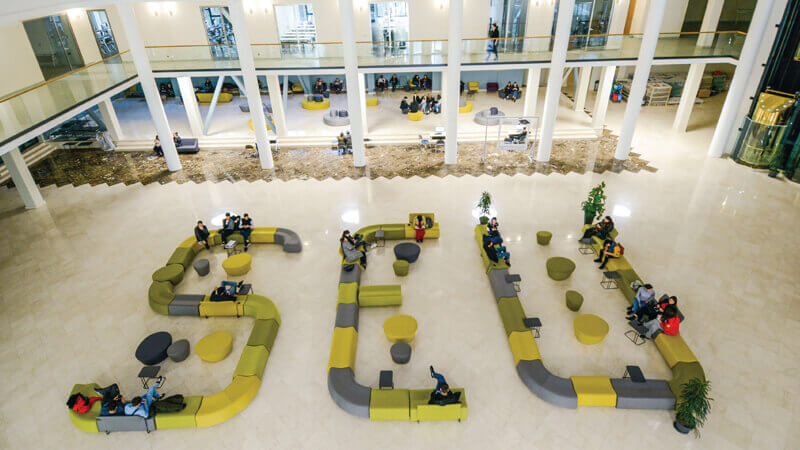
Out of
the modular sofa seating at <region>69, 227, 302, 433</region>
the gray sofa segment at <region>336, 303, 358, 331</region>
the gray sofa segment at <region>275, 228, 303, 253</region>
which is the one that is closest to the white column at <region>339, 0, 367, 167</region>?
the gray sofa segment at <region>275, 228, 303, 253</region>

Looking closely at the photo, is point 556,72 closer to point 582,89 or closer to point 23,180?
point 582,89

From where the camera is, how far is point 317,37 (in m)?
23.5

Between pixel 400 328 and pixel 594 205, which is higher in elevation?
pixel 594 205

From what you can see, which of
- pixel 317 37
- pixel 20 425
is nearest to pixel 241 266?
pixel 20 425

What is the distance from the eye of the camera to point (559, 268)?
10.6 meters

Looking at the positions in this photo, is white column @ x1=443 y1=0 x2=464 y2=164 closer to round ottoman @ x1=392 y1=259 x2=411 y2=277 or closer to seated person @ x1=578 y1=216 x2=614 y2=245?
seated person @ x1=578 y1=216 x2=614 y2=245

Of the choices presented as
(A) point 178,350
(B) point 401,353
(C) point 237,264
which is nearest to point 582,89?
(B) point 401,353

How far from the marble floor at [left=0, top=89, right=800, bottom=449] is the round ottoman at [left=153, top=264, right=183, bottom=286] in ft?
0.95

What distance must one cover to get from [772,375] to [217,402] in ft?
34.1

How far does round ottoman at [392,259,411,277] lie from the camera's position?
35.9 ft

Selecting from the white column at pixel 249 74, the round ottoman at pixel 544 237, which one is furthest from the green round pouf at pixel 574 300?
the white column at pixel 249 74

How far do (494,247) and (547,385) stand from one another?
4.01 metres

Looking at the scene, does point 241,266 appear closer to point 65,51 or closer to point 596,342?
point 596,342

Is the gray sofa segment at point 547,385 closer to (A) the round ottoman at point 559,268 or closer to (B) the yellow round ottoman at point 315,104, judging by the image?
(A) the round ottoman at point 559,268
